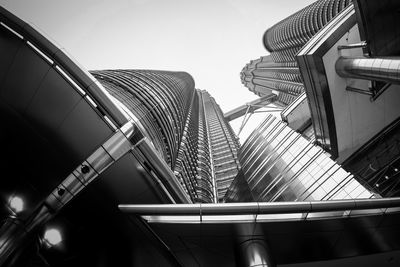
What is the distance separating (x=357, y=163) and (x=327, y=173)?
4857mm

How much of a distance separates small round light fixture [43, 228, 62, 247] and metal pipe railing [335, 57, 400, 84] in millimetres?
19140

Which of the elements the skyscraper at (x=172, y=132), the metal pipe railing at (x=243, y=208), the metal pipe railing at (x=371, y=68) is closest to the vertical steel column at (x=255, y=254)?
the metal pipe railing at (x=243, y=208)

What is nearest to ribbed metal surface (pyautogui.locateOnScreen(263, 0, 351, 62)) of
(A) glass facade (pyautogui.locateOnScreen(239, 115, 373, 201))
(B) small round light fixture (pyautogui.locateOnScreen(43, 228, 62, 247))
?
(A) glass facade (pyautogui.locateOnScreen(239, 115, 373, 201))

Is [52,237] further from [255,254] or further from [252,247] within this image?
[255,254]

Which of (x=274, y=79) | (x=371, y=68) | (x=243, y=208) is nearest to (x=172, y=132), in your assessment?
(x=371, y=68)

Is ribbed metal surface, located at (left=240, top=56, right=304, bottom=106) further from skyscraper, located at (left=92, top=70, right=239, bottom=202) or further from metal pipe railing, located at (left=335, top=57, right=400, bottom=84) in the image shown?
metal pipe railing, located at (left=335, top=57, right=400, bottom=84)

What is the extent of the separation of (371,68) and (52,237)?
20.6m

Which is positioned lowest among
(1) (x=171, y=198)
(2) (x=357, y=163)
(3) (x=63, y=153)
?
(1) (x=171, y=198)

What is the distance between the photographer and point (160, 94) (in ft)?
150

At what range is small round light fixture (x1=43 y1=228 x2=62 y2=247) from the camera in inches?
507

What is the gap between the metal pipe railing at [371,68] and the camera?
16109 mm

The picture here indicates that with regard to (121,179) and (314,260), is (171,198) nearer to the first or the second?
(121,179)

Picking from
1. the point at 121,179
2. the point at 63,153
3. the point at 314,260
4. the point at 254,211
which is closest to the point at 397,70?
the point at 314,260

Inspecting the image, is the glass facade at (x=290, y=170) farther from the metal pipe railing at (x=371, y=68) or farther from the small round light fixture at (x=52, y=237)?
the small round light fixture at (x=52, y=237)
